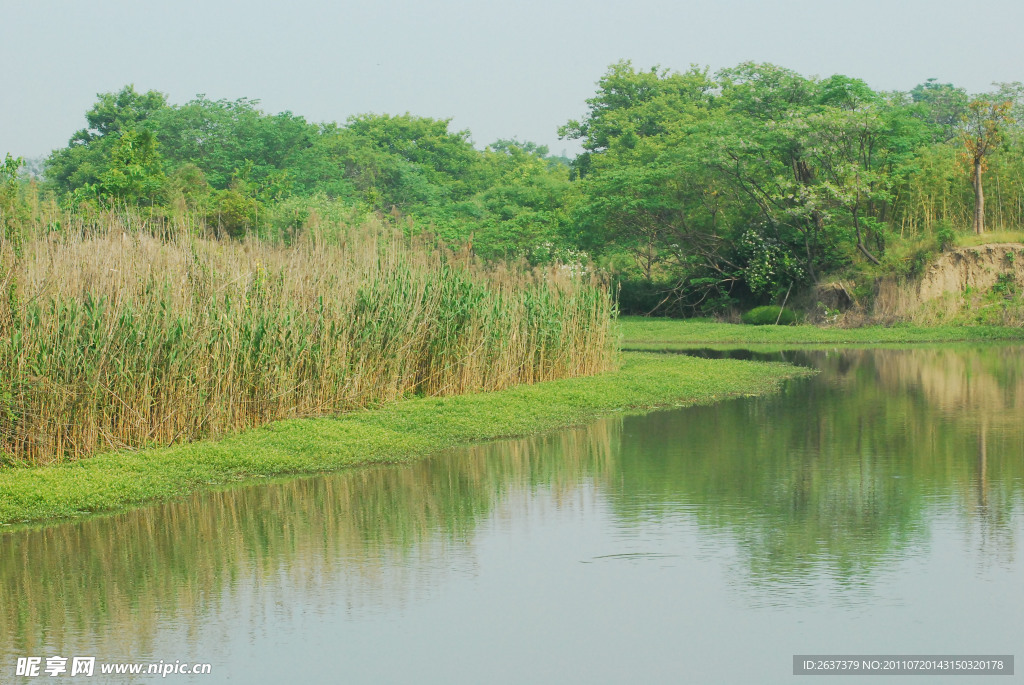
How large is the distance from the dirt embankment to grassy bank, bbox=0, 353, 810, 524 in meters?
10.9

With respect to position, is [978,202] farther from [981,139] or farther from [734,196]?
[734,196]

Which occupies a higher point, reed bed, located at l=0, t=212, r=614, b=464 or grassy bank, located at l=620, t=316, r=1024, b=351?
reed bed, located at l=0, t=212, r=614, b=464

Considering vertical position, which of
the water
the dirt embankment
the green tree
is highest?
the green tree

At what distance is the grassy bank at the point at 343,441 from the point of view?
7750mm

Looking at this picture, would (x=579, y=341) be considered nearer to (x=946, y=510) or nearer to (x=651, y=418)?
(x=651, y=418)

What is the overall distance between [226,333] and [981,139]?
2075cm

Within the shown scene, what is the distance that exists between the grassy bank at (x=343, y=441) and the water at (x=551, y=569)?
361 mm

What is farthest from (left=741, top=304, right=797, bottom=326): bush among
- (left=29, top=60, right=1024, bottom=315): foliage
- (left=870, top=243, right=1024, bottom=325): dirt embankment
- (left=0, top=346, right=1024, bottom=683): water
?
(left=0, top=346, right=1024, bottom=683): water

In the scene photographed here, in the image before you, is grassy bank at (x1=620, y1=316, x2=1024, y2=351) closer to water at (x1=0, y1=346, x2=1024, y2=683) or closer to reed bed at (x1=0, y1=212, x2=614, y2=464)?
reed bed at (x1=0, y1=212, x2=614, y2=464)

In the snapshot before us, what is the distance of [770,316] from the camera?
90.4ft

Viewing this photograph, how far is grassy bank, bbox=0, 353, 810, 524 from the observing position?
775cm

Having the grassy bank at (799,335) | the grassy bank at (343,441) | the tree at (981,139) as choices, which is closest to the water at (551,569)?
the grassy bank at (343,441)

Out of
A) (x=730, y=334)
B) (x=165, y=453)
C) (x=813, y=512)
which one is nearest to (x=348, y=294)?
(x=165, y=453)

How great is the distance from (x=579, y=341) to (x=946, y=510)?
8.34 metres
